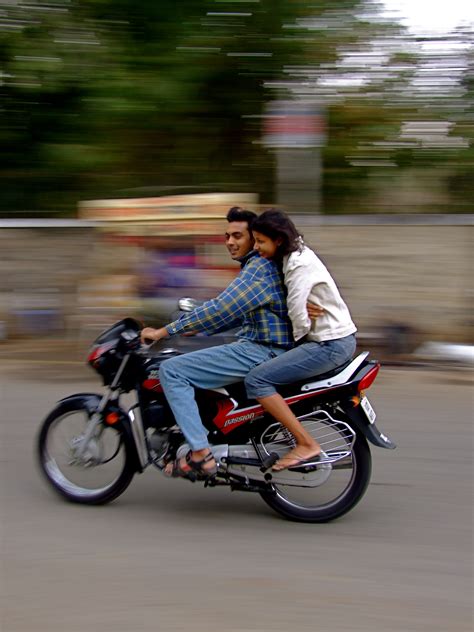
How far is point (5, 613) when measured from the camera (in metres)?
3.37

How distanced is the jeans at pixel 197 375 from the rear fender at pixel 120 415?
1.10 ft

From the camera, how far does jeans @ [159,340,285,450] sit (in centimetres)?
424

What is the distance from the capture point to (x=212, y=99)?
1103cm

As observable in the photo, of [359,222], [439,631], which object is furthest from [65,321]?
[439,631]

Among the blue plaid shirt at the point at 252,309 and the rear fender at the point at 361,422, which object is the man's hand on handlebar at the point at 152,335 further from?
the rear fender at the point at 361,422

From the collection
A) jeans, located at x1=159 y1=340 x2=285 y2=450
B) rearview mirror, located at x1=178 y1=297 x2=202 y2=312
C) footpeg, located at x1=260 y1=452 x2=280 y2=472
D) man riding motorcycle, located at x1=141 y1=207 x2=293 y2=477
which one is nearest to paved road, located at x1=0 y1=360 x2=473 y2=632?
footpeg, located at x1=260 y1=452 x2=280 y2=472

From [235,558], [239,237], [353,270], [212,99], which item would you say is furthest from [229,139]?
[235,558]

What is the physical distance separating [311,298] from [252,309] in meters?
0.30

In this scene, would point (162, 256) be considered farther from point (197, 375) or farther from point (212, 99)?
point (197, 375)

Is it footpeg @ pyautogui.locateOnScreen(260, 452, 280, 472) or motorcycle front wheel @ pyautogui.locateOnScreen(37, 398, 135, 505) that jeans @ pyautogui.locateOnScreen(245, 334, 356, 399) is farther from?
motorcycle front wheel @ pyautogui.locateOnScreen(37, 398, 135, 505)

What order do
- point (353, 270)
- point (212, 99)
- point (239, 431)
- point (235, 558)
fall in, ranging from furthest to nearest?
point (212, 99) → point (353, 270) → point (239, 431) → point (235, 558)

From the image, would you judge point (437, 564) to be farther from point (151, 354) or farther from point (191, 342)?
point (191, 342)

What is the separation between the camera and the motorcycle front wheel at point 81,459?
4.53 m

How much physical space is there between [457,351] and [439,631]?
16.8ft
